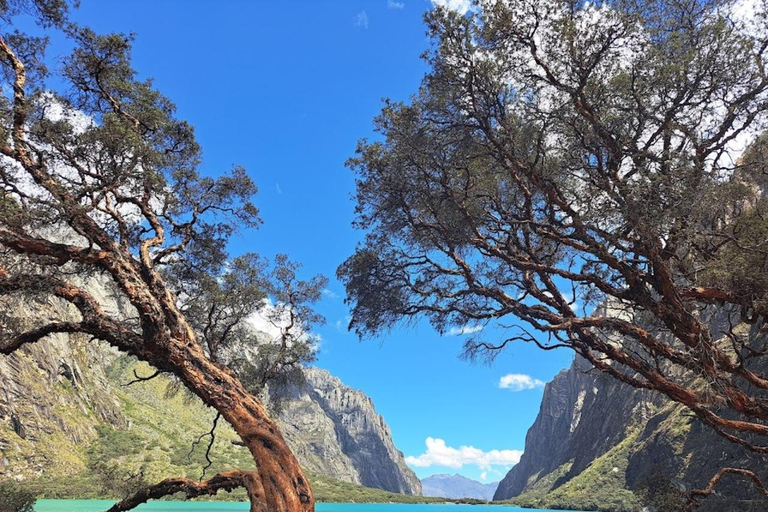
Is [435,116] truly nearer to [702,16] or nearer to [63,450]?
[702,16]

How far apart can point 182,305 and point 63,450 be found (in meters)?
88.3

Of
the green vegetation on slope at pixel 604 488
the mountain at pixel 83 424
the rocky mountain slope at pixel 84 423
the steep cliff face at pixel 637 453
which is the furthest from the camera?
the green vegetation on slope at pixel 604 488

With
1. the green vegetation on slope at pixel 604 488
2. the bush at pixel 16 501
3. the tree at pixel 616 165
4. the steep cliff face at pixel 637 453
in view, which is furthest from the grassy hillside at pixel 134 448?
the green vegetation on slope at pixel 604 488

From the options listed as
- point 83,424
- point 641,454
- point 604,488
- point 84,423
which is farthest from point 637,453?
point 84,423

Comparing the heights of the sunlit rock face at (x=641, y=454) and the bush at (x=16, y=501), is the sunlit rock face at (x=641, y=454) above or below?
above

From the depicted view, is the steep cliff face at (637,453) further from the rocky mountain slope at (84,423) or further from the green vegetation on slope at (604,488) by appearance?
the rocky mountain slope at (84,423)

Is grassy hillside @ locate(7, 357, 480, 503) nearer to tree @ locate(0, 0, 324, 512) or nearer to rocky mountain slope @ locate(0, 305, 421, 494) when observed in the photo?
rocky mountain slope @ locate(0, 305, 421, 494)

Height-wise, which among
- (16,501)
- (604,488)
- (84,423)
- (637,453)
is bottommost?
(16,501)

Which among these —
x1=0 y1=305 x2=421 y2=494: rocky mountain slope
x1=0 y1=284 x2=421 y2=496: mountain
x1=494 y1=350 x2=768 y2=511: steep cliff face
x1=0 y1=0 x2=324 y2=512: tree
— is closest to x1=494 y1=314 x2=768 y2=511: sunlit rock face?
x1=494 y1=350 x2=768 y2=511: steep cliff face

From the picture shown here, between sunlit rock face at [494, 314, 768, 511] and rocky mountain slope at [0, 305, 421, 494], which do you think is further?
rocky mountain slope at [0, 305, 421, 494]

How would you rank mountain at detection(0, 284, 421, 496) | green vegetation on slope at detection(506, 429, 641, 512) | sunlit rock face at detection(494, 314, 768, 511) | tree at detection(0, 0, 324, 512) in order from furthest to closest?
1. green vegetation on slope at detection(506, 429, 641, 512)
2. mountain at detection(0, 284, 421, 496)
3. sunlit rock face at detection(494, 314, 768, 511)
4. tree at detection(0, 0, 324, 512)

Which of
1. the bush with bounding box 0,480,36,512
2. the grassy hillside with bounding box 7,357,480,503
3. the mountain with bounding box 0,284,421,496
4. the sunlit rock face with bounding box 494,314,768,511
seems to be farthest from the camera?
the mountain with bounding box 0,284,421,496

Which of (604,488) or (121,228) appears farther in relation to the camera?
(604,488)

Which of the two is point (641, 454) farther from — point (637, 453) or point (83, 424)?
point (83, 424)
